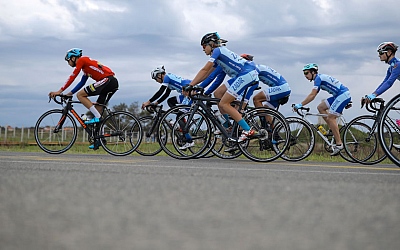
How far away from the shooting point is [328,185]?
18.4ft

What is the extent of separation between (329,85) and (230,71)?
2959 millimetres

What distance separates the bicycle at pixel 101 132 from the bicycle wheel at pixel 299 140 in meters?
3.02

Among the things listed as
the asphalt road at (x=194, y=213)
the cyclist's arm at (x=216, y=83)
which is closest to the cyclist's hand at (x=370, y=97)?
the cyclist's arm at (x=216, y=83)

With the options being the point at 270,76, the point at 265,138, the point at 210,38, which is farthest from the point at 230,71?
the point at 270,76

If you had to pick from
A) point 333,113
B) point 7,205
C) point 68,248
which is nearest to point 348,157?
point 333,113

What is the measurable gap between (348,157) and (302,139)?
1.59 m

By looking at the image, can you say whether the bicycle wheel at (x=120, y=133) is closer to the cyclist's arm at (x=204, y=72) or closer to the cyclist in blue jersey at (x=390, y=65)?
the cyclist's arm at (x=204, y=72)

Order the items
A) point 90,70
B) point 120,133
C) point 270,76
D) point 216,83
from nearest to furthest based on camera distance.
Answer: point 216,83 < point 270,76 < point 120,133 < point 90,70

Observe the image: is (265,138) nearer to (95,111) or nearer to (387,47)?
(387,47)

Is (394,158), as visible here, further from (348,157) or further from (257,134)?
(348,157)

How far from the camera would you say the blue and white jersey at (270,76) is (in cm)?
1198

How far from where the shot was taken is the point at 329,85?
1276cm

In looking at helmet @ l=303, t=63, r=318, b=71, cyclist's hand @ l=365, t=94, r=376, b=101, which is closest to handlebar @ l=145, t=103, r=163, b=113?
helmet @ l=303, t=63, r=318, b=71

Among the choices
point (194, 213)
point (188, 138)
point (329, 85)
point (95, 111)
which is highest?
point (329, 85)
